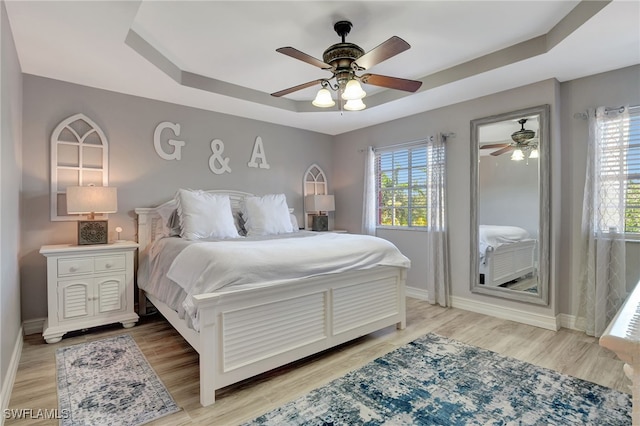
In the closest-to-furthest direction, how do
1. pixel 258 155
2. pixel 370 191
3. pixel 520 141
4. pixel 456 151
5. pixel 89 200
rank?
pixel 89 200 → pixel 520 141 → pixel 456 151 → pixel 258 155 → pixel 370 191

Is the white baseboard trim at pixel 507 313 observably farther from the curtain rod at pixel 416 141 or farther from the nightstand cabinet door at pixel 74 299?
the nightstand cabinet door at pixel 74 299

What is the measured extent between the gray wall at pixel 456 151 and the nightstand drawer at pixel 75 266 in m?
3.53

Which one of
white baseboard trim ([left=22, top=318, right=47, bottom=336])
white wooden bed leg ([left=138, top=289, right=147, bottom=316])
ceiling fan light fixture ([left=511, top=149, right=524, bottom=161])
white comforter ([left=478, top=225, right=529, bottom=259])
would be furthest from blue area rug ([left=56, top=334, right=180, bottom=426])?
ceiling fan light fixture ([left=511, top=149, right=524, bottom=161])

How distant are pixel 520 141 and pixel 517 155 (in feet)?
0.50

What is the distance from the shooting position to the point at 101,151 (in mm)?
3426

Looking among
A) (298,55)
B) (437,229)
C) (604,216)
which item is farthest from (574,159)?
(298,55)

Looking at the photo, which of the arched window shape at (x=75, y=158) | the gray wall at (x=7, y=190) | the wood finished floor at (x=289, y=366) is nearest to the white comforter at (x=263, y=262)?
the wood finished floor at (x=289, y=366)

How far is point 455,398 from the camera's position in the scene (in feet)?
6.65

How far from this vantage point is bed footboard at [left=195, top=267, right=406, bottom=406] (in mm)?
1989

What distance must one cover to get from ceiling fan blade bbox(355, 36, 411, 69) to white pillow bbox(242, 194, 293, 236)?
1.99 meters

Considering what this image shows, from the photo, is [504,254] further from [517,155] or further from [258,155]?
[258,155]

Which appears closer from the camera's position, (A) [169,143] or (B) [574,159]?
(B) [574,159]

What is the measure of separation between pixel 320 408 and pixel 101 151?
3319 millimetres

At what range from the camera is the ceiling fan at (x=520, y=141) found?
3352 mm
